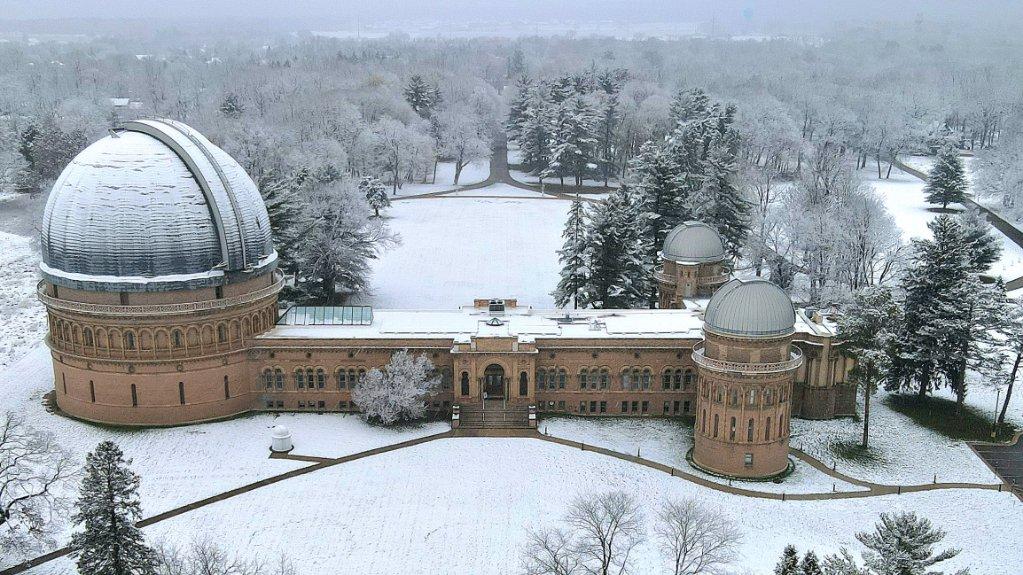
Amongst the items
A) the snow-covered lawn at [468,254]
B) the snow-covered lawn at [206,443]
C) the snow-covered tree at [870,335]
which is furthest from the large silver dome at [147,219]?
the snow-covered tree at [870,335]

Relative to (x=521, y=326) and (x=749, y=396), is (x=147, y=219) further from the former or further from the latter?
(x=749, y=396)

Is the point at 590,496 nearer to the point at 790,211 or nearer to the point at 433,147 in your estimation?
the point at 790,211

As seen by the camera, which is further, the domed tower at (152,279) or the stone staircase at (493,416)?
the stone staircase at (493,416)

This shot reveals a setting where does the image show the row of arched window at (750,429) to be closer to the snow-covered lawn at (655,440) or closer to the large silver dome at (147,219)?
the snow-covered lawn at (655,440)

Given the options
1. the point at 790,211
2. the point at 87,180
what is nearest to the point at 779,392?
the point at 790,211

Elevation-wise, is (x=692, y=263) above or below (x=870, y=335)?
above

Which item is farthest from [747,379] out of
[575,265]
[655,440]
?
[575,265]
